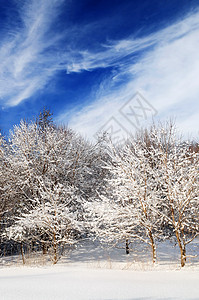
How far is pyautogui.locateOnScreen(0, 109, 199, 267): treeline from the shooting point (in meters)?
7.64

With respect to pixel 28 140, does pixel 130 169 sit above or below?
below

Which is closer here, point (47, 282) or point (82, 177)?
point (47, 282)

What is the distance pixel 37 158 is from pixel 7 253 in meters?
7.56

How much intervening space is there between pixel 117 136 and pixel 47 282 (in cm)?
1025

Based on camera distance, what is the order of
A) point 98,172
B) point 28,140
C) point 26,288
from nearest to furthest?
point 26,288 < point 28,140 < point 98,172

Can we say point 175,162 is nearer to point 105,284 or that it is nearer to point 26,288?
point 105,284

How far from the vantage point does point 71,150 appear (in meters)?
12.6

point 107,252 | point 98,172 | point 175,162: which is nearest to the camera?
point 175,162

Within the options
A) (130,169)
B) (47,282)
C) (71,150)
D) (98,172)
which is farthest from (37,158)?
(47,282)

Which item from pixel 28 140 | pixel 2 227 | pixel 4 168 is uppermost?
pixel 28 140

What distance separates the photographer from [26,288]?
2697 millimetres

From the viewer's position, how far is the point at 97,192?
8234mm

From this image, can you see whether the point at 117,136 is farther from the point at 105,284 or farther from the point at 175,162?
the point at 105,284

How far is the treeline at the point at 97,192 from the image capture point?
25.1 ft
